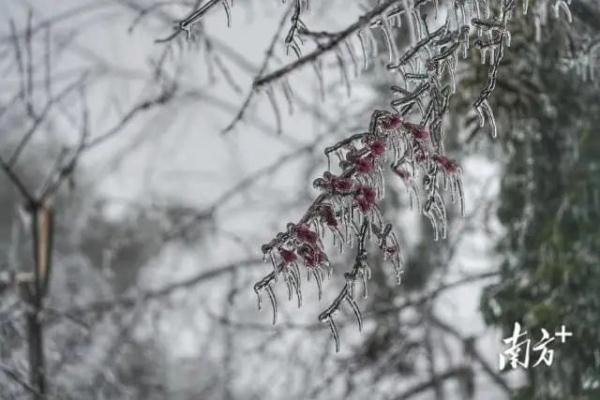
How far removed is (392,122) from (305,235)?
A: 0.64 feet

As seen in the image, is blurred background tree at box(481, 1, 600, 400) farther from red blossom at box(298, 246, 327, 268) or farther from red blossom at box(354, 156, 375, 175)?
red blossom at box(298, 246, 327, 268)

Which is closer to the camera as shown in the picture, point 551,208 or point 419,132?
point 419,132

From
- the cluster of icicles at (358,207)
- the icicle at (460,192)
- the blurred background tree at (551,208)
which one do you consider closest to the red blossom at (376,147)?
the cluster of icicles at (358,207)

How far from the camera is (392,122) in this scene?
1.10 m

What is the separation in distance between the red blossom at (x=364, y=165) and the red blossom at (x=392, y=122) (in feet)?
0.17

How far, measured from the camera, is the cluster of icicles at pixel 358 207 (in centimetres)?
107

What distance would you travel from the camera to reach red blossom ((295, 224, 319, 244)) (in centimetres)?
106

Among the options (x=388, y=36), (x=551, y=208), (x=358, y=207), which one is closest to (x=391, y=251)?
(x=358, y=207)

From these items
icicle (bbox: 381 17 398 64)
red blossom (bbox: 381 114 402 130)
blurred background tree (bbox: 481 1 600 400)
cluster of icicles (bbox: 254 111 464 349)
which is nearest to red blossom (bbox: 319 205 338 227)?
cluster of icicles (bbox: 254 111 464 349)

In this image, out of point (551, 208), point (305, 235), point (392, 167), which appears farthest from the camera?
point (551, 208)

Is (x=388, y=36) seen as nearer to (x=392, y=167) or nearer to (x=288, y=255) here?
(x=392, y=167)

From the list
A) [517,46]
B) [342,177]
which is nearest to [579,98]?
[517,46]

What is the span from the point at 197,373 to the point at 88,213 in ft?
4.16

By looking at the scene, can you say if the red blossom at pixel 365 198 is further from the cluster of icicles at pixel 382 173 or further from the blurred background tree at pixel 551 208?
the blurred background tree at pixel 551 208
